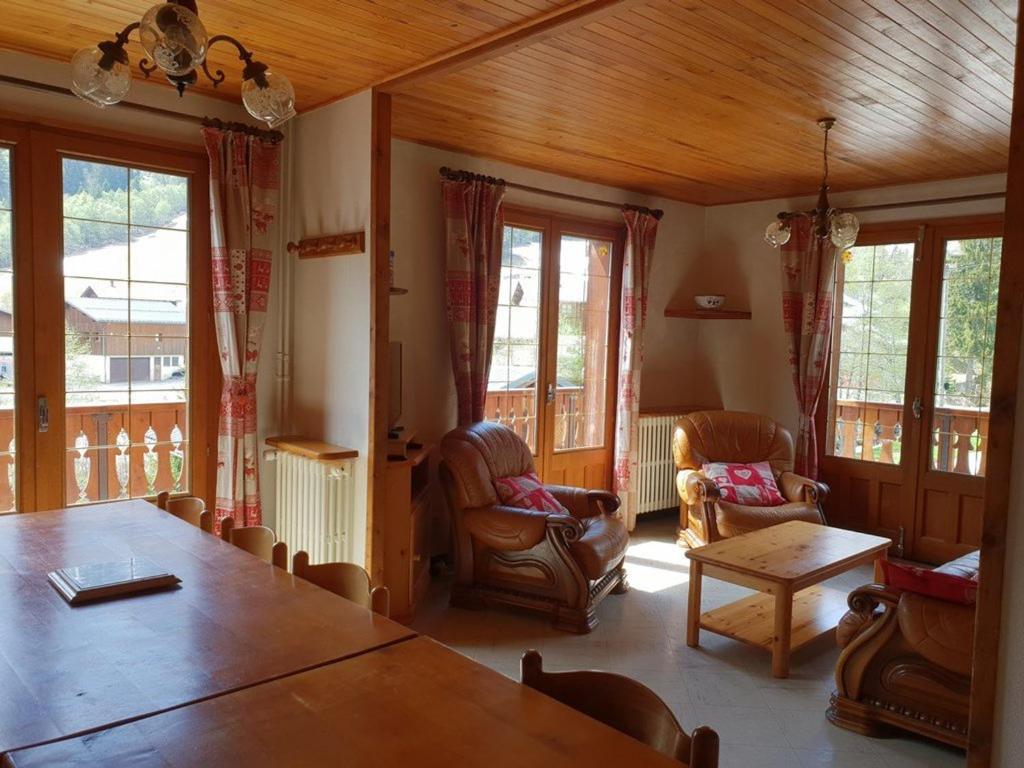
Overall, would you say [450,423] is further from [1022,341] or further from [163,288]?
[1022,341]

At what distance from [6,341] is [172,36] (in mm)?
2385

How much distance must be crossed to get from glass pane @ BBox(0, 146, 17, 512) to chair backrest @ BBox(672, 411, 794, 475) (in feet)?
13.4

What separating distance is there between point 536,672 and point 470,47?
2.44m

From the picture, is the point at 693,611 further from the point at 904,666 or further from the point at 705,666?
the point at 904,666

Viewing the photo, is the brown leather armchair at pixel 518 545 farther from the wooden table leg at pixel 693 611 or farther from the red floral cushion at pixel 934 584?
the red floral cushion at pixel 934 584

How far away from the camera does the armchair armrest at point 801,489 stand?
5.23 m

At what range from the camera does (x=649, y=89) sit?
3553 millimetres

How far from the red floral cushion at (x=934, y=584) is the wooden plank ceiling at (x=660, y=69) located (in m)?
1.94

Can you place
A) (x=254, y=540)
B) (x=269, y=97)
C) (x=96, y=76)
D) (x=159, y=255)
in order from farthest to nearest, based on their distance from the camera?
(x=159, y=255) < (x=254, y=540) < (x=269, y=97) < (x=96, y=76)

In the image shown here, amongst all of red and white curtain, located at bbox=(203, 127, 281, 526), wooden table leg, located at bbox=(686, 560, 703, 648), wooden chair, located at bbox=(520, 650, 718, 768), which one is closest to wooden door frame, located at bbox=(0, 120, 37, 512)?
red and white curtain, located at bbox=(203, 127, 281, 526)

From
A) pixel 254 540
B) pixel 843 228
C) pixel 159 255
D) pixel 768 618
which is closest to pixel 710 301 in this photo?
pixel 843 228

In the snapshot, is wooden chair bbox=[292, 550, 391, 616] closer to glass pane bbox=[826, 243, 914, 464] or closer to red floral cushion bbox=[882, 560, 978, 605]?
red floral cushion bbox=[882, 560, 978, 605]

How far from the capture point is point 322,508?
3.75 metres

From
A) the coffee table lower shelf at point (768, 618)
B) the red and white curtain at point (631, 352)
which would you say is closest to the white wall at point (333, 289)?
the coffee table lower shelf at point (768, 618)
